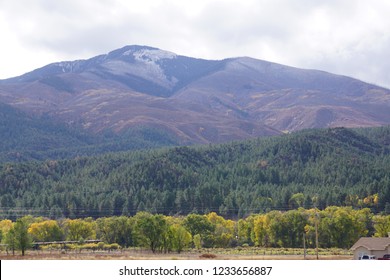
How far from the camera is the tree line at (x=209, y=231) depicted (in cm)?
12825

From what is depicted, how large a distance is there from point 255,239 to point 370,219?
30.5m

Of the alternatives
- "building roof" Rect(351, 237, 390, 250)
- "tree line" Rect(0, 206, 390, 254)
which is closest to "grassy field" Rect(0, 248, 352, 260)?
"building roof" Rect(351, 237, 390, 250)

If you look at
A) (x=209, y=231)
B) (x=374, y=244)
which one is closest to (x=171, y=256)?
(x=374, y=244)

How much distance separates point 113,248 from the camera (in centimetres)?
14412

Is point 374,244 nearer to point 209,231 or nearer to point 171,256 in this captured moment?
point 171,256

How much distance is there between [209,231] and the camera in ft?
522

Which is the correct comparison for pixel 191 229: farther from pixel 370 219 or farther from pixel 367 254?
pixel 367 254

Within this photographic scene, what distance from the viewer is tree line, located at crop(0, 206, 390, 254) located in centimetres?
12825

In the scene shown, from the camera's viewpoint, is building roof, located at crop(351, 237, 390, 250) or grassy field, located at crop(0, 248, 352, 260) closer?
grassy field, located at crop(0, 248, 352, 260)

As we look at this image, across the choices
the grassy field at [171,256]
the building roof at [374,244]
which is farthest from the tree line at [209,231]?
the building roof at [374,244]

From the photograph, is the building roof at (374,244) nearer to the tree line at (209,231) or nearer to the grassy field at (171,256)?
the grassy field at (171,256)

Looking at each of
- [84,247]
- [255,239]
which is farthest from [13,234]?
[255,239]

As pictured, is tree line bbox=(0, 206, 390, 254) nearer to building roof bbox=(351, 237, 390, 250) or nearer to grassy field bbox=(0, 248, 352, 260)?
grassy field bbox=(0, 248, 352, 260)
